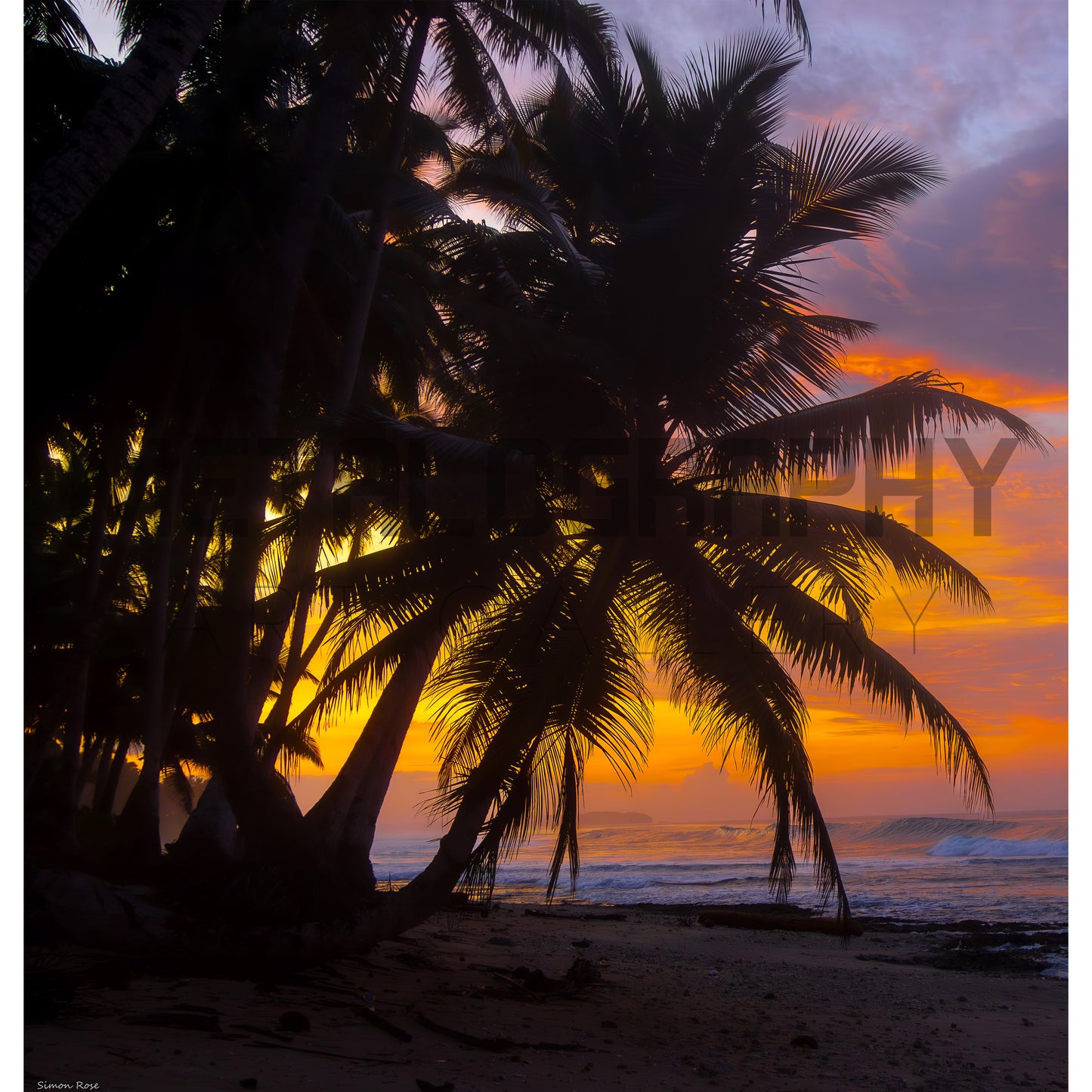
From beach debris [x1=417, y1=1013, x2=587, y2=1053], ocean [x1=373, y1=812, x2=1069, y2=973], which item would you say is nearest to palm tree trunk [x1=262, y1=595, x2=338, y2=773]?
ocean [x1=373, y1=812, x2=1069, y2=973]

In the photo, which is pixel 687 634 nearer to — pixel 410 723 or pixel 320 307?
pixel 410 723

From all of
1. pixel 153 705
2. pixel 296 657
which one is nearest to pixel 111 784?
pixel 296 657

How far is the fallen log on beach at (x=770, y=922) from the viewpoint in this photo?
1435 cm

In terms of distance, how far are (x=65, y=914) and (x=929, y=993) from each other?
28.3 feet

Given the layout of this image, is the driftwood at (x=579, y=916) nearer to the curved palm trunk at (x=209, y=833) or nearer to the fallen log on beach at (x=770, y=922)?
the fallen log on beach at (x=770, y=922)

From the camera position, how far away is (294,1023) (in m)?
5.75

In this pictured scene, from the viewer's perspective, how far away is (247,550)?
290 inches

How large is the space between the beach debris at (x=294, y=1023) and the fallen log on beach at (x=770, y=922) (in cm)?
1017

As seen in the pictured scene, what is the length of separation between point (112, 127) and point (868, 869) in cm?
2964

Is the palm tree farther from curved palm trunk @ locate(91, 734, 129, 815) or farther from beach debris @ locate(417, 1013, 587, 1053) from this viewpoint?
curved palm trunk @ locate(91, 734, 129, 815)

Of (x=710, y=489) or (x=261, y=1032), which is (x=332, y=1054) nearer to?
(x=261, y=1032)

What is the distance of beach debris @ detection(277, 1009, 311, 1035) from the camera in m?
5.71

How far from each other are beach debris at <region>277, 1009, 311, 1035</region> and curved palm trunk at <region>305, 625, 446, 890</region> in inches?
83.4

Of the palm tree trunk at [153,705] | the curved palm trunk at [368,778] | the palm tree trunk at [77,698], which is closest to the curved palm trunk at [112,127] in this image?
the curved palm trunk at [368,778]
